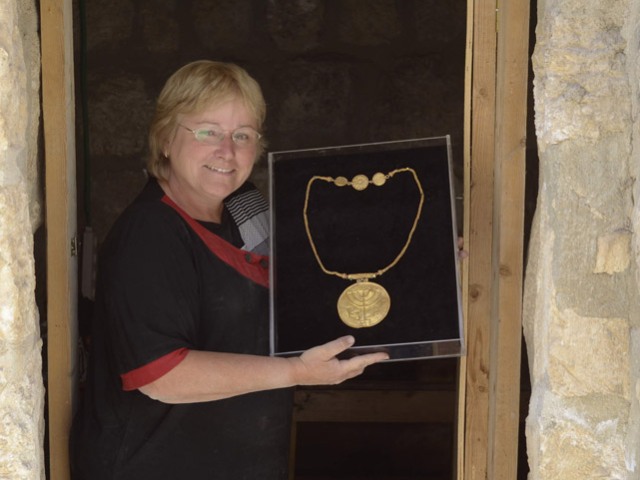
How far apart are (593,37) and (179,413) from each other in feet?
3.96

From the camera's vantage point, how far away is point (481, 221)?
2482 millimetres

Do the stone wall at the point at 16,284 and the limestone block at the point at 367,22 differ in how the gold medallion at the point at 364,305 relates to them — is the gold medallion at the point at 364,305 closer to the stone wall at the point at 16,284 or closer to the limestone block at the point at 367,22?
the stone wall at the point at 16,284

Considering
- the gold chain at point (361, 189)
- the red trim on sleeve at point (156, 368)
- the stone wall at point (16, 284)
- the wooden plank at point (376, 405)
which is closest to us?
the stone wall at point (16, 284)

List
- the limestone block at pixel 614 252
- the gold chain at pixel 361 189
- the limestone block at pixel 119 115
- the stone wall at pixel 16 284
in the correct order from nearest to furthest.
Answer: the stone wall at pixel 16 284, the limestone block at pixel 614 252, the gold chain at pixel 361 189, the limestone block at pixel 119 115

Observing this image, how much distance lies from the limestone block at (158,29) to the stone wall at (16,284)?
216cm

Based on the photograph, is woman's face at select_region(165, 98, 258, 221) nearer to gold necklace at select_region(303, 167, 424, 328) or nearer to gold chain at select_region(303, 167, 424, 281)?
gold chain at select_region(303, 167, 424, 281)

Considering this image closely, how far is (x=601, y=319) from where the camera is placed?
7.14ft

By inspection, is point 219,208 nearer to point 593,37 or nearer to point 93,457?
point 93,457

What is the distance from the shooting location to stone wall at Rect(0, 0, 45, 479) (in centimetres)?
204

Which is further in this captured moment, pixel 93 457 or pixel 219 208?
pixel 219 208

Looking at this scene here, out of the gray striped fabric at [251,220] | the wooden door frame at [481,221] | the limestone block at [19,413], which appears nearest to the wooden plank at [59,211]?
the wooden door frame at [481,221]

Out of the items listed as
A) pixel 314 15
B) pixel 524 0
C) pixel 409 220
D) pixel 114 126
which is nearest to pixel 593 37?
pixel 524 0

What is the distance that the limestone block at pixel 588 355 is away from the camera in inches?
85.6

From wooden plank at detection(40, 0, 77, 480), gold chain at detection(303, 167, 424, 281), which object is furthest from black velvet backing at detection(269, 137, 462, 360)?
wooden plank at detection(40, 0, 77, 480)
